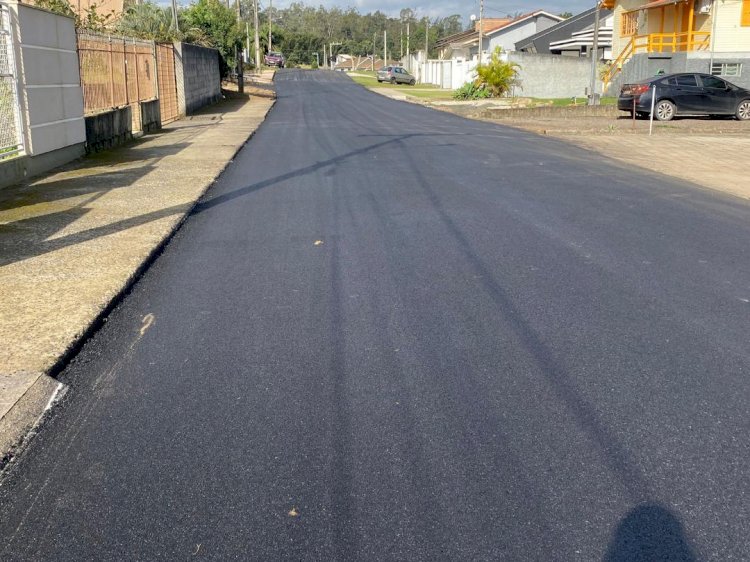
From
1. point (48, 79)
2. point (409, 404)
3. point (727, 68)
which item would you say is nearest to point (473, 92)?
point (727, 68)

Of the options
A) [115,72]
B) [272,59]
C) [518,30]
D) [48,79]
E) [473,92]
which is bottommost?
[473,92]

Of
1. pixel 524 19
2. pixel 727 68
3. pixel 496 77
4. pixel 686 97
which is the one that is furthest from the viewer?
pixel 524 19

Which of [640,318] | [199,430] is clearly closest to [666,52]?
[640,318]

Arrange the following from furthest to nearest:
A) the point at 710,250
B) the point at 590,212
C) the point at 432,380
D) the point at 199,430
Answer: the point at 590,212 → the point at 710,250 → the point at 432,380 → the point at 199,430

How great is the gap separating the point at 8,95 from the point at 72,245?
5363mm

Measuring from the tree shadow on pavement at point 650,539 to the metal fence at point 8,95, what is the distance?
11223mm

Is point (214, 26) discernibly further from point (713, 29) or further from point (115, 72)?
point (115, 72)

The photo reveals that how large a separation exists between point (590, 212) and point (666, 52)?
106ft

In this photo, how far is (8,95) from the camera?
12836 millimetres

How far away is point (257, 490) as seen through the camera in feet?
12.7

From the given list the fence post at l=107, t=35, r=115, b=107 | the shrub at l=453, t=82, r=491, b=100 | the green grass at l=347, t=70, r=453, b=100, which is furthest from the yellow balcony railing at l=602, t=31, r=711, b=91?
the fence post at l=107, t=35, r=115, b=107

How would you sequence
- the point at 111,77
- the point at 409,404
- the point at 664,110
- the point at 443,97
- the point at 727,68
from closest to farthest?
1. the point at 409,404
2. the point at 111,77
3. the point at 664,110
4. the point at 727,68
5. the point at 443,97

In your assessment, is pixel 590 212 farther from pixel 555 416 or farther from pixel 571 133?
pixel 571 133

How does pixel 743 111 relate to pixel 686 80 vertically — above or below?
below
